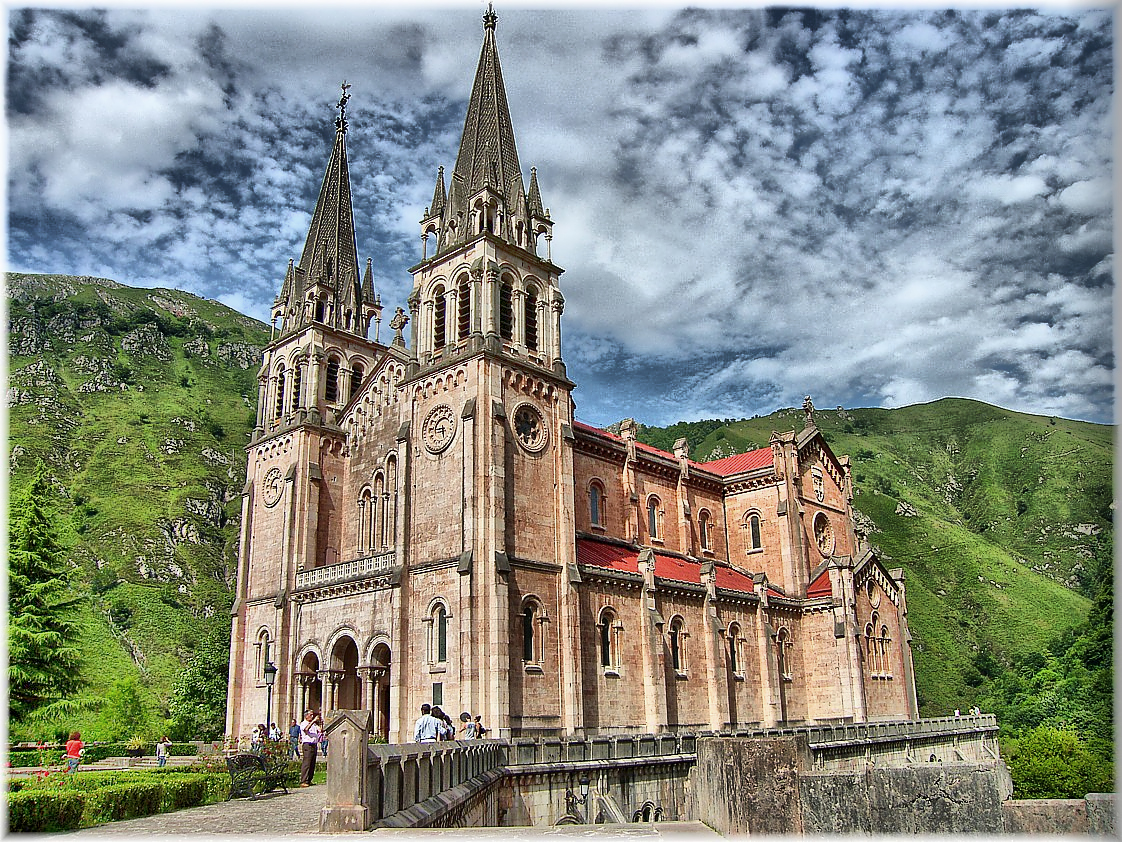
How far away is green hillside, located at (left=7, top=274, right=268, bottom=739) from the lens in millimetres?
81438

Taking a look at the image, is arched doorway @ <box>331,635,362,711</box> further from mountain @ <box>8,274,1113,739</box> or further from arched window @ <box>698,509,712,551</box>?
mountain @ <box>8,274,1113,739</box>

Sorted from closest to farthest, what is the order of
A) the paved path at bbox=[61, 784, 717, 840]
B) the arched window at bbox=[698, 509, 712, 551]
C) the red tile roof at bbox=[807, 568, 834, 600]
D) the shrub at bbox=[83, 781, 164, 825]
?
the paved path at bbox=[61, 784, 717, 840], the shrub at bbox=[83, 781, 164, 825], the red tile roof at bbox=[807, 568, 834, 600], the arched window at bbox=[698, 509, 712, 551]

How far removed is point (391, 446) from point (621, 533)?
1251cm

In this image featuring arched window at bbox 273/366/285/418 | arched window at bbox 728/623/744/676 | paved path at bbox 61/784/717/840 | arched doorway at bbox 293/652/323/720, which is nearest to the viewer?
paved path at bbox 61/784/717/840

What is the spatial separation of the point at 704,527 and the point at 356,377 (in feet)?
72.2

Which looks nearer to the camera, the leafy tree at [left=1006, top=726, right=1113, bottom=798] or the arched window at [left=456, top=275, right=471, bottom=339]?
the arched window at [left=456, top=275, right=471, bottom=339]

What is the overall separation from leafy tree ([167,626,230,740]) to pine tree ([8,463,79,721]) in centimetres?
1171

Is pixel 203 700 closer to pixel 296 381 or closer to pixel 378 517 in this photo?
pixel 378 517

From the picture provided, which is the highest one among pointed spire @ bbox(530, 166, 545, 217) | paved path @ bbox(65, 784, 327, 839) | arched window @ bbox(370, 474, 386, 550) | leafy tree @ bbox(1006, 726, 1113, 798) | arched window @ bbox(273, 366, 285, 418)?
pointed spire @ bbox(530, 166, 545, 217)

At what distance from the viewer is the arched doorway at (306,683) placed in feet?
130

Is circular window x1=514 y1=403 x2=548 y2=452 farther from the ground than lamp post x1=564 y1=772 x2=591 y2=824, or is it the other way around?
circular window x1=514 y1=403 x2=548 y2=452

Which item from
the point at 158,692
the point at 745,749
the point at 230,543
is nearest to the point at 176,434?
the point at 230,543

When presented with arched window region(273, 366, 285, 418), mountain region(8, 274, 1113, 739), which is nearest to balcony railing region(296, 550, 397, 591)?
arched window region(273, 366, 285, 418)

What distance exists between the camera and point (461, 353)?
123 feet
